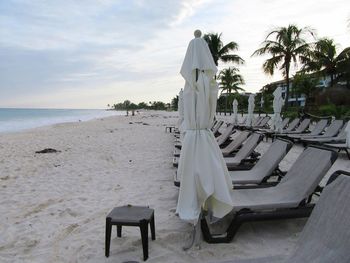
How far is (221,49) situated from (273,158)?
68.9ft

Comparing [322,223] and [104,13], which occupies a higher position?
[104,13]

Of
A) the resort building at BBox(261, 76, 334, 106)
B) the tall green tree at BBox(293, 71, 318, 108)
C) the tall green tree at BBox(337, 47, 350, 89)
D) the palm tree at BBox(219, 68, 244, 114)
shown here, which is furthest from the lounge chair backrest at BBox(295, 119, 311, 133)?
the palm tree at BBox(219, 68, 244, 114)

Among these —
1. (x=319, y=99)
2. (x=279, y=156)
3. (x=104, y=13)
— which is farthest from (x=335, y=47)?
(x=279, y=156)

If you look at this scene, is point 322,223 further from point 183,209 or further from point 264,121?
point 264,121

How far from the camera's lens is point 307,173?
4102mm

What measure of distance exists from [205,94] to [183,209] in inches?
48.1

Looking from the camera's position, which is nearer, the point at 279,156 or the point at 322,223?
the point at 322,223

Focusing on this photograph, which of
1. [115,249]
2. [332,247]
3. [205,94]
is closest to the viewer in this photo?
[332,247]

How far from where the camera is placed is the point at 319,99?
29734 mm

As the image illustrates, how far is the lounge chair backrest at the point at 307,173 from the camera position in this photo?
3783 millimetres

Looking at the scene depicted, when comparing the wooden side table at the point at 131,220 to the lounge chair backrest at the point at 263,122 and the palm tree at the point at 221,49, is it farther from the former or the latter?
the palm tree at the point at 221,49

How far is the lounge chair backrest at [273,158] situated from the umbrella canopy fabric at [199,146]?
75.1 inches

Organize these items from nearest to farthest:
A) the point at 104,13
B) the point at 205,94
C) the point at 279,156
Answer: the point at 205,94 < the point at 279,156 < the point at 104,13

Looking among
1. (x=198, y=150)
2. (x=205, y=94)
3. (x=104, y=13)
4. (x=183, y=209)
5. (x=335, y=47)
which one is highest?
(x=335, y=47)
